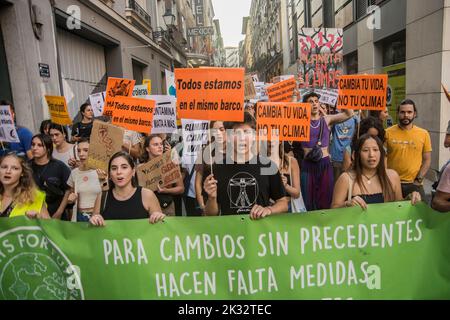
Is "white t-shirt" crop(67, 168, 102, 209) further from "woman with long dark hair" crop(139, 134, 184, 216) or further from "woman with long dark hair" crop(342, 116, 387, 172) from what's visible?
"woman with long dark hair" crop(342, 116, 387, 172)

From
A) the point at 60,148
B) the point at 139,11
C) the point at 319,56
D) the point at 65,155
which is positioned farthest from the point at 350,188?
the point at 139,11

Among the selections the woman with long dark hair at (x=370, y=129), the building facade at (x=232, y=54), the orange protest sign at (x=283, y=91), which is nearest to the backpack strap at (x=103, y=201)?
the woman with long dark hair at (x=370, y=129)

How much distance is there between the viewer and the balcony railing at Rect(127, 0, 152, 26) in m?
13.4

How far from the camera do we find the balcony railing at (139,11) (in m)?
13.4

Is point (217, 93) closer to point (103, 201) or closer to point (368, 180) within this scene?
point (103, 201)

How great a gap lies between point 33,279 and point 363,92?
12.3 feet

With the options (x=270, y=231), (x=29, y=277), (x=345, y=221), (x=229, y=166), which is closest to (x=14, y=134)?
(x=29, y=277)

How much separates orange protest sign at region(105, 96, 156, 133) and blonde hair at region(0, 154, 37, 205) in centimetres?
148

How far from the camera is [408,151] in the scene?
418 cm

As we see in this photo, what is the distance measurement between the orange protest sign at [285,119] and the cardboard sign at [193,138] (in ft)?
2.76

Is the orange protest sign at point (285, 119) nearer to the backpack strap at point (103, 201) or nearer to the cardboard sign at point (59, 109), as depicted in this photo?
the backpack strap at point (103, 201)

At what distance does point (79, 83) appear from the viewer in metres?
9.77
